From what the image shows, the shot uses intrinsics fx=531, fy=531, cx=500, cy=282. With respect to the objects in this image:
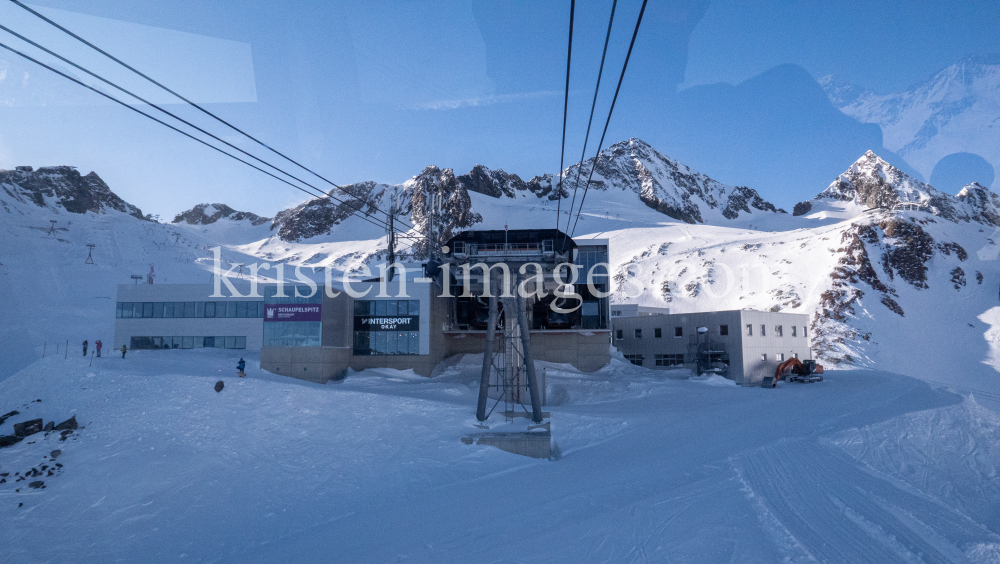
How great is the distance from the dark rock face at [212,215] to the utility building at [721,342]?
14886 centimetres

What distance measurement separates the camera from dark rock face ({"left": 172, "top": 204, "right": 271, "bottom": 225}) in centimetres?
17038

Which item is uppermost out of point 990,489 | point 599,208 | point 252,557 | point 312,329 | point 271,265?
point 599,208

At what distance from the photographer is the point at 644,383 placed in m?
33.7

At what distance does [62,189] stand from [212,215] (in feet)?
241

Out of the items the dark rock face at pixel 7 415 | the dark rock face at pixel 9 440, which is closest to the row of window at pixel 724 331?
the dark rock face at pixel 9 440

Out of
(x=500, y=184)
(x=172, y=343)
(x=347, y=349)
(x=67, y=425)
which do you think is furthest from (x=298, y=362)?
(x=500, y=184)

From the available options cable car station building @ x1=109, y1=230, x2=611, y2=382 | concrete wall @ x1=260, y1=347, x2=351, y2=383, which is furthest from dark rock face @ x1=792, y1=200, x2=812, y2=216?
concrete wall @ x1=260, y1=347, x2=351, y2=383

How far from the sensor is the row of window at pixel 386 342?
33188mm

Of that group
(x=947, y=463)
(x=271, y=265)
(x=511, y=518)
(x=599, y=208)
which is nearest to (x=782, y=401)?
(x=947, y=463)

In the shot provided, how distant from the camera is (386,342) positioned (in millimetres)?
33438

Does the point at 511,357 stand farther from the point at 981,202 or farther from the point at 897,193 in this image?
the point at 897,193

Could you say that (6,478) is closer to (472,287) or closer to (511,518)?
(511,518)

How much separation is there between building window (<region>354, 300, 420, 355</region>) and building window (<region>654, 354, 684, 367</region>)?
22369 millimetres

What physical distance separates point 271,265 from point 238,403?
8894 cm
